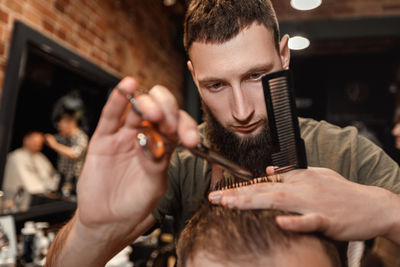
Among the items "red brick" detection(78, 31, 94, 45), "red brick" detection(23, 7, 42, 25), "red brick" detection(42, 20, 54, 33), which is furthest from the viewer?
"red brick" detection(78, 31, 94, 45)

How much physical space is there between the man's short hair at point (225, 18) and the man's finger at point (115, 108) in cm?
33

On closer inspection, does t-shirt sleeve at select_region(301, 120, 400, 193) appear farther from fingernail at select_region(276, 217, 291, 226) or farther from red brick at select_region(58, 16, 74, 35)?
red brick at select_region(58, 16, 74, 35)

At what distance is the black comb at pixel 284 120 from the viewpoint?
0.46 meters

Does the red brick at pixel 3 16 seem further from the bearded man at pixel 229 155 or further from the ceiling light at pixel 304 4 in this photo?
the ceiling light at pixel 304 4

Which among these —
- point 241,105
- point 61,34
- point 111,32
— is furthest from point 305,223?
point 111,32

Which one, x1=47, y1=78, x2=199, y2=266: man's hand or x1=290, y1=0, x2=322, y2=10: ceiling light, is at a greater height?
x1=290, y1=0, x2=322, y2=10: ceiling light

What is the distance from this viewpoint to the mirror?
1.49m

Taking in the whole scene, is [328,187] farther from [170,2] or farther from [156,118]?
[170,2]

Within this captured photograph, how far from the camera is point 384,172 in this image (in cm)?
65

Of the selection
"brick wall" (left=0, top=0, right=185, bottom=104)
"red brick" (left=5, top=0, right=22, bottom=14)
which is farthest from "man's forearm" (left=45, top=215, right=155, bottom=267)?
"red brick" (left=5, top=0, right=22, bottom=14)

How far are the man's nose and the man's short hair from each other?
0.43 ft

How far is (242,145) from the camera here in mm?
744

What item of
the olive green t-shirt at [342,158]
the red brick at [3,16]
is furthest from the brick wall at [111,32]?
the olive green t-shirt at [342,158]

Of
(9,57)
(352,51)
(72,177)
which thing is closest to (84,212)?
(9,57)
